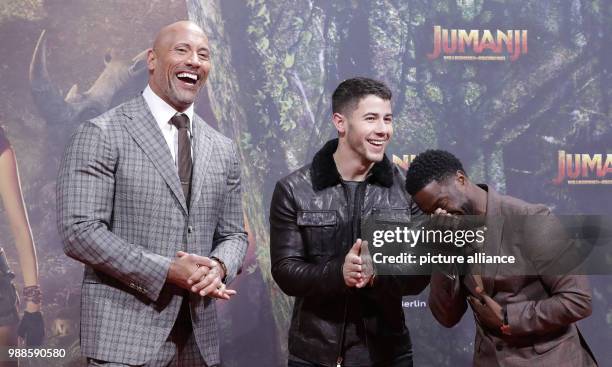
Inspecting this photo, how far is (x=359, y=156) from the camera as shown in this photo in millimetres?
2799

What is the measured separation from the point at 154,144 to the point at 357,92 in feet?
2.79

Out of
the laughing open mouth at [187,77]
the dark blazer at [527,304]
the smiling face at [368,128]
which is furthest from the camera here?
the smiling face at [368,128]

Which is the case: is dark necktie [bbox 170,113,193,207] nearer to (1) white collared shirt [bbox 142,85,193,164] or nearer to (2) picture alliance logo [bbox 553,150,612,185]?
(1) white collared shirt [bbox 142,85,193,164]

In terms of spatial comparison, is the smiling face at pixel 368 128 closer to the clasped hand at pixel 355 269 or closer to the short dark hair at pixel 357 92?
the short dark hair at pixel 357 92

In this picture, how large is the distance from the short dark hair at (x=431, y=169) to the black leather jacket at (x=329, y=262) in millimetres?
326

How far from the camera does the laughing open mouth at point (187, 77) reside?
8.48 feet

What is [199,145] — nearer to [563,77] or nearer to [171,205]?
[171,205]

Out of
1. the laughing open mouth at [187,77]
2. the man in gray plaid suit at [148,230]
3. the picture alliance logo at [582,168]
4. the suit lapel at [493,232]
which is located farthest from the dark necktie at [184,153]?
the picture alliance logo at [582,168]

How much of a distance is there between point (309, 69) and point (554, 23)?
137cm

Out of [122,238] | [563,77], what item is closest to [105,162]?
[122,238]

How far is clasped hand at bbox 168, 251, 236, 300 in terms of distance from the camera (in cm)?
232

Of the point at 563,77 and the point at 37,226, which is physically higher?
the point at 563,77

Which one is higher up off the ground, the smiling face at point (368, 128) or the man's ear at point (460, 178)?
the smiling face at point (368, 128)

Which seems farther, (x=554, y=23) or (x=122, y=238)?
(x=554, y=23)
